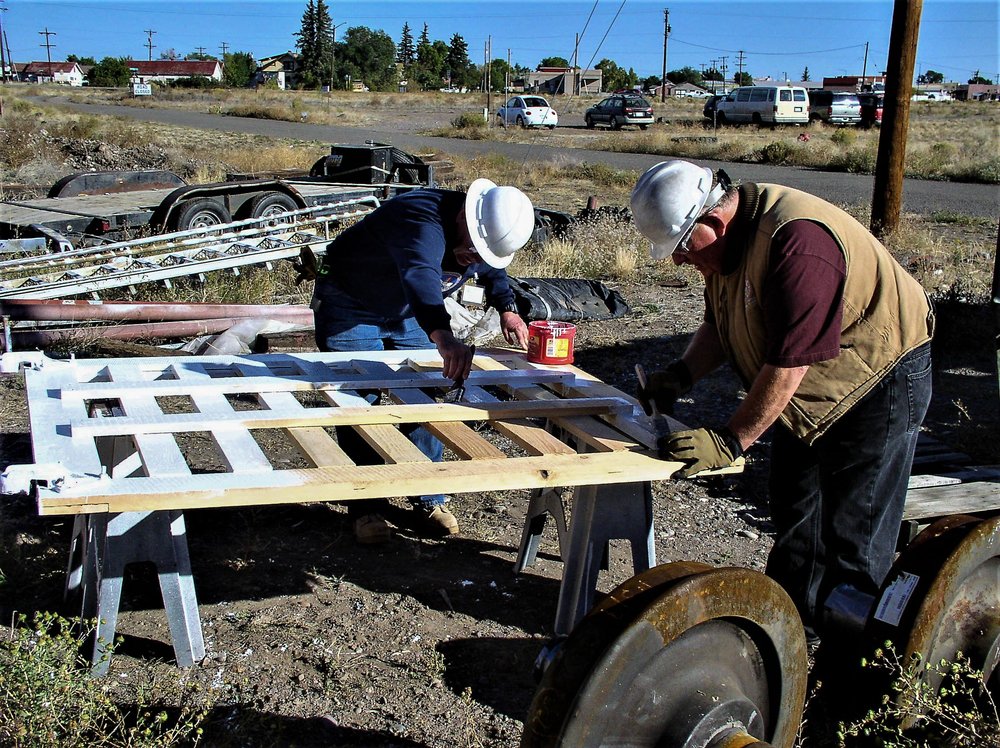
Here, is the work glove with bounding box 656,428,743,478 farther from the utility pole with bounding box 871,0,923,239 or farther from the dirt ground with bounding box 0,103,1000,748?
the utility pole with bounding box 871,0,923,239

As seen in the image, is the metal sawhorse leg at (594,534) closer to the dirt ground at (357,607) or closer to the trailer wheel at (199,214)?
the dirt ground at (357,607)

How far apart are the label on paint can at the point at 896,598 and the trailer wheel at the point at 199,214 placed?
8.15 meters

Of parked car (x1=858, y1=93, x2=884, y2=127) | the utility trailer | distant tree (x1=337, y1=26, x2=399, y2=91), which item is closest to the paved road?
the utility trailer

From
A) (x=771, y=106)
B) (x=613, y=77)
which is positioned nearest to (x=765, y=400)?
(x=771, y=106)

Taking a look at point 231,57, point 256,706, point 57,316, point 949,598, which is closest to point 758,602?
point 949,598

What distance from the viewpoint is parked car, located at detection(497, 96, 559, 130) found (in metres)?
40.6

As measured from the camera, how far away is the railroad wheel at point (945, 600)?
266 cm

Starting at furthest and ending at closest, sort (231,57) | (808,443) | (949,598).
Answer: (231,57) → (808,443) → (949,598)

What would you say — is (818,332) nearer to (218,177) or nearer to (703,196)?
(703,196)

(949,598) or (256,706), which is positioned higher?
(949,598)

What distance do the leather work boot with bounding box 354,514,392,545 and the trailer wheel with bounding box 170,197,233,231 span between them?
230 inches

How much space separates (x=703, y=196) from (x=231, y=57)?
11564 centimetres

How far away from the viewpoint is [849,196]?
18.7 metres

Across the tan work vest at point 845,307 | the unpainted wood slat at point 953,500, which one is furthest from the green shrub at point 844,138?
the tan work vest at point 845,307
